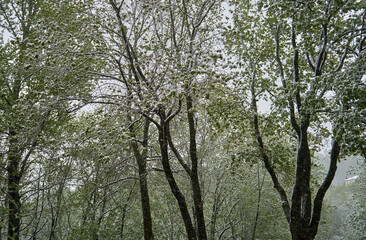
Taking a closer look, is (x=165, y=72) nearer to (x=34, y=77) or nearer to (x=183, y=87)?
(x=183, y=87)

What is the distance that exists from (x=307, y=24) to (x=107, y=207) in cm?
1448

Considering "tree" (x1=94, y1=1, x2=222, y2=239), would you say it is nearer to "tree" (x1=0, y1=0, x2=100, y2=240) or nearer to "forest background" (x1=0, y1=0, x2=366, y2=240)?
"forest background" (x1=0, y1=0, x2=366, y2=240)

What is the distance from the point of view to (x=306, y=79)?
5.50 meters

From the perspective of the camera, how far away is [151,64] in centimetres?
720

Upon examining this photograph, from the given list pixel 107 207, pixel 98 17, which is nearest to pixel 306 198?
pixel 98 17

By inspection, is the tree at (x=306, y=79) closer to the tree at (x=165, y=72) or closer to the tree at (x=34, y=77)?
the tree at (x=165, y=72)

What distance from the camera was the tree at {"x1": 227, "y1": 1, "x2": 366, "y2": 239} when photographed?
4559mm

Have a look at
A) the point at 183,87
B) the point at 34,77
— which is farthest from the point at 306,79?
the point at 34,77

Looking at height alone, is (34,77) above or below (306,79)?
above

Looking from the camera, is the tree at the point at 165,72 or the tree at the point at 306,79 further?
the tree at the point at 165,72

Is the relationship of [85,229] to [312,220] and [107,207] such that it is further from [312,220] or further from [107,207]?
[312,220]

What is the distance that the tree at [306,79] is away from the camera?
15.0ft

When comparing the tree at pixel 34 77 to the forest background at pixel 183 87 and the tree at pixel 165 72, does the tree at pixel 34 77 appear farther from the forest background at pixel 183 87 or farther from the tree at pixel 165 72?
the tree at pixel 165 72

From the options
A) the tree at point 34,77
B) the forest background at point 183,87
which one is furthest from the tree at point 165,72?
the tree at point 34,77
